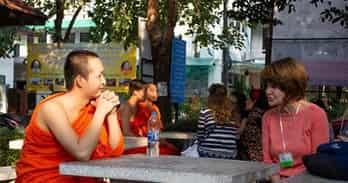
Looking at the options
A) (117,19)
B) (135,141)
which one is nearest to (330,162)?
(135,141)

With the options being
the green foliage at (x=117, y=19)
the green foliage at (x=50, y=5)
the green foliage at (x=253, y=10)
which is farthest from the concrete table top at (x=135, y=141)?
the green foliage at (x=50, y=5)

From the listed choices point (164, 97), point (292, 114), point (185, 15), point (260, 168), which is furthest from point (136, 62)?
point (260, 168)

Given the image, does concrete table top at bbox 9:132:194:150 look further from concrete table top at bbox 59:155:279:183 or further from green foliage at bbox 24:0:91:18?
green foliage at bbox 24:0:91:18

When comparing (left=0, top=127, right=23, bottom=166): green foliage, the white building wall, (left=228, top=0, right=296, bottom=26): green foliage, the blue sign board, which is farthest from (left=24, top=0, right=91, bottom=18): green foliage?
the white building wall

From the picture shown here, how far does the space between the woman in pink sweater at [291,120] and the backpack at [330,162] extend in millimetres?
680

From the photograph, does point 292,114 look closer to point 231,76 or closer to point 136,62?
point 136,62

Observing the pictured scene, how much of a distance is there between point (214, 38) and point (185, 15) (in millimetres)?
1132

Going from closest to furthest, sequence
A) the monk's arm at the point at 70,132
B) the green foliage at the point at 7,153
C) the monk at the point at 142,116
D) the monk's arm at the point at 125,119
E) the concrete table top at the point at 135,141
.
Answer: the monk's arm at the point at 70,132
the concrete table top at the point at 135,141
the monk's arm at the point at 125,119
the monk at the point at 142,116
the green foliage at the point at 7,153

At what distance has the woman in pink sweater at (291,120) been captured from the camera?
3.61 meters

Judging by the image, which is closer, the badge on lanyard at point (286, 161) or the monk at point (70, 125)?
the monk at point (70, 125)

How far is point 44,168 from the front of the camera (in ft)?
9.94

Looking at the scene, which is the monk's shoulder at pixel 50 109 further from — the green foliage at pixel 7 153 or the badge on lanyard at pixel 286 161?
the green foliage at pixel 7 153

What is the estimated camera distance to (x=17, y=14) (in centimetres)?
630

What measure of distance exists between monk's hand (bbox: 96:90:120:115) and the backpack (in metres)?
0.97
